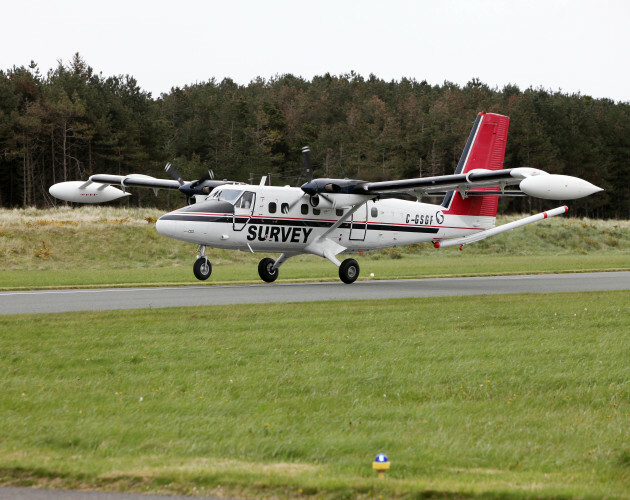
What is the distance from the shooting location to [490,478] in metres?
6.11

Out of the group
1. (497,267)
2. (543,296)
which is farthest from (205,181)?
(497,267)

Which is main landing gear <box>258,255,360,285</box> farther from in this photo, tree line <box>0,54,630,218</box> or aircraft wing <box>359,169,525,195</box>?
tree line <box>0,54,630,218</box>

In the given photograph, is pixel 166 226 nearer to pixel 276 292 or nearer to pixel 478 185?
pixel 276 292

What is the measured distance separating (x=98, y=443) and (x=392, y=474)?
9.06 ft

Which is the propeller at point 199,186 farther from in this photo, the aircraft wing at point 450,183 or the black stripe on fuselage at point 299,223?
the aircraft wing at point 450,183

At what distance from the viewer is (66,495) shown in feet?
18.8

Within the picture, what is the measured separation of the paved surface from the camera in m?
5.66

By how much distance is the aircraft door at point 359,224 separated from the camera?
94.5ft

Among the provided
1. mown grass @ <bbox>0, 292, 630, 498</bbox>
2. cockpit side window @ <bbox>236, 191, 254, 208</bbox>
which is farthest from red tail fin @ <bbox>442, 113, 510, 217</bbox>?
mown grass @ <bbox>0, 292, 630, 498</bbox>

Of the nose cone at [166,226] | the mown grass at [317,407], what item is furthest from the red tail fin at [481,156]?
the mown grass at [317,407]

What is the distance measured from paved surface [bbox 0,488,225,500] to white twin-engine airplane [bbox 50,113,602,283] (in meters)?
18.6

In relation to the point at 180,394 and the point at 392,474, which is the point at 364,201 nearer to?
the point at 180,394

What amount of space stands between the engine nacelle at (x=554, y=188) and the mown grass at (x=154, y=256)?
1119 cm

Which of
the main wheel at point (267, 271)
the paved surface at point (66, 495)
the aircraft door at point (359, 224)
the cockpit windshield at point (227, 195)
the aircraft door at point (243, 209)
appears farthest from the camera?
the aircraft door at point (359, 224)
